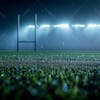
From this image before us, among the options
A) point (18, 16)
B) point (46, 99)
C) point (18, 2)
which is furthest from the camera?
point (18, 2)

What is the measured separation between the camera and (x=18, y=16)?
92.7ft

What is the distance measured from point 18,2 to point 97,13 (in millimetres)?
7796

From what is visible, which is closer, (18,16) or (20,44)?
(18,16)

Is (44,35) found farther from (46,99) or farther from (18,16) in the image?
(46,99)

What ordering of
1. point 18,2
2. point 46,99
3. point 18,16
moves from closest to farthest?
point 46,99
point 18,16
point 18,2

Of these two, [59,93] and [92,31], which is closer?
[59,93]

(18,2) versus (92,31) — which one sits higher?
(18,2)

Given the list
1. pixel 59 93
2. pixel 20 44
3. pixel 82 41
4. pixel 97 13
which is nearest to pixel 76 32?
pixel 82 41

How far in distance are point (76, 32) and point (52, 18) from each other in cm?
277

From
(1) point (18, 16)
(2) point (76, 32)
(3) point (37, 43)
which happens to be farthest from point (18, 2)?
(2) point (76, 32)

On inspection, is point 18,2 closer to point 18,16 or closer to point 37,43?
point 18,16

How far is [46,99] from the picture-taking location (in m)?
1.87

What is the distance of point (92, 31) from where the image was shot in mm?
29469

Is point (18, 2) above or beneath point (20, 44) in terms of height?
above
